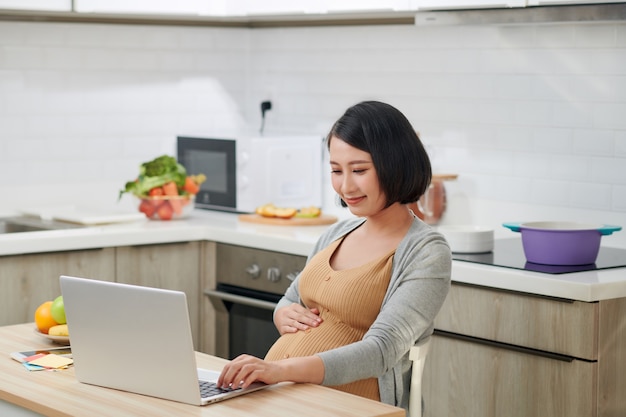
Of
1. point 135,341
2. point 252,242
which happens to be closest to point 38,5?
point 252,242

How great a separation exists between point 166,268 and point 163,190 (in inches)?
15.2

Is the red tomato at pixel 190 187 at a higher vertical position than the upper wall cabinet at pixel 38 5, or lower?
lower

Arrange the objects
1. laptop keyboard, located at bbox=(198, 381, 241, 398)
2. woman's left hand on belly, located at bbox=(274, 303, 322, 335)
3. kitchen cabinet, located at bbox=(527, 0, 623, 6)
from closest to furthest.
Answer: laptop keyboard, located at bbox=(198, 381, 241, 398) → woman's left hand on belly, located at bbox=(274, 303, 322, 335) → kitchen cabinet, located at bbox=(527, 0, 623, 6)

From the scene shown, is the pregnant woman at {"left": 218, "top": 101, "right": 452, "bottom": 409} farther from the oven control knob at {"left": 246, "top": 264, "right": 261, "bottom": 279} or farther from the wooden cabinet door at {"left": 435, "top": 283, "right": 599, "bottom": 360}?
the oven control knob at {"left": 246, "top": 264, "right": 261, "bottom": 279}

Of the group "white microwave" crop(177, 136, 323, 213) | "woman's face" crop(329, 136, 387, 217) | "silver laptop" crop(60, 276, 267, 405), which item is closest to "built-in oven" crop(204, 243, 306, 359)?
"white microwave" crop(177, 136, 323, 213)

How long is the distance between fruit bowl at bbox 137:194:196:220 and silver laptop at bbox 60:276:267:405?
2.06 meters

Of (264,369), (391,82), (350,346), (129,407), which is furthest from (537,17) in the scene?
(129,407)

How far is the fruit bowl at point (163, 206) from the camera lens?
438 centimetres

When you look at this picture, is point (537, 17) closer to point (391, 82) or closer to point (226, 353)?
point (391, 82)

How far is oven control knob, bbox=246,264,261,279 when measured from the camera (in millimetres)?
4031

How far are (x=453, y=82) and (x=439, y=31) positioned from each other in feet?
0.71

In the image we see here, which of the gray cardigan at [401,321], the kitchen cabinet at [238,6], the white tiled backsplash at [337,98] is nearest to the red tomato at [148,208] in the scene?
the white tiled backsplash at [337,98]

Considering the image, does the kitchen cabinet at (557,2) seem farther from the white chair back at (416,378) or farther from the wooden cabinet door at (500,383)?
the white chair back at (416,378)

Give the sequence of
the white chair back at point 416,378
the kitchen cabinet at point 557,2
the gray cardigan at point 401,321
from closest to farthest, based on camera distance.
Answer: the gray cardigan at point 401,321 → the white chair back at point 416,378 → the kitchen cabinet at point 557,2
